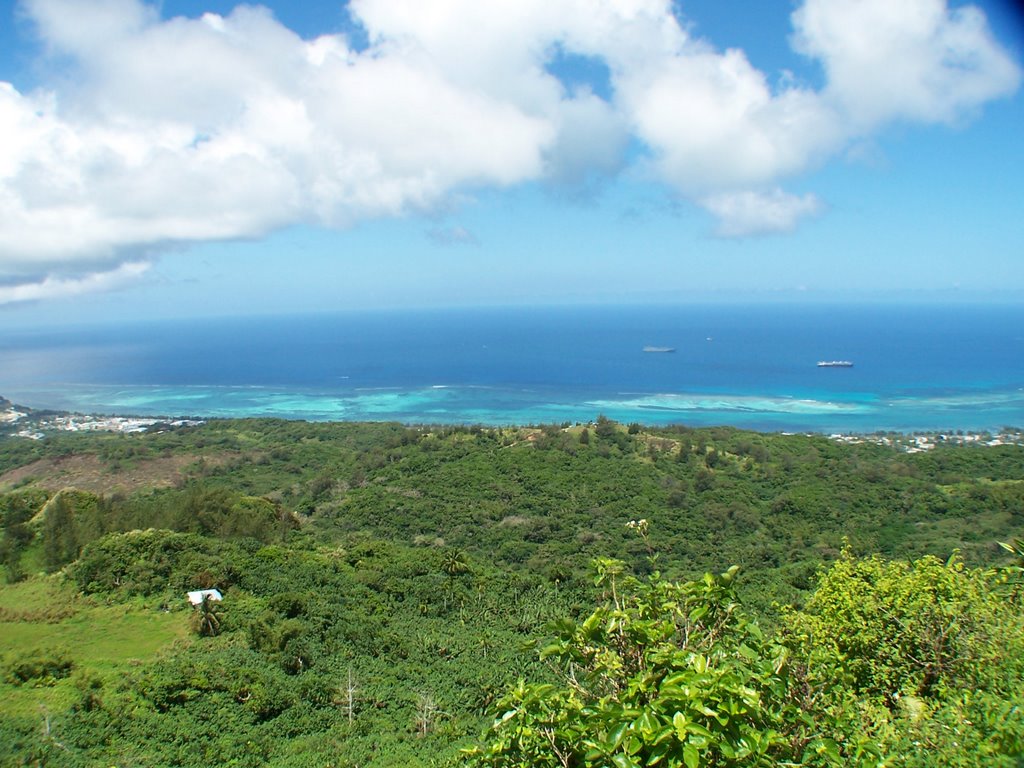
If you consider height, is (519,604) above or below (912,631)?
below

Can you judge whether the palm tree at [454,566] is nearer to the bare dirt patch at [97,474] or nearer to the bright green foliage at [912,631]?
the bright green foliage at [912,631]

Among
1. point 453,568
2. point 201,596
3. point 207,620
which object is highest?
point 207,620

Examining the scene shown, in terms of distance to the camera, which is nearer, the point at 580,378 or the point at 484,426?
the point at 484,426

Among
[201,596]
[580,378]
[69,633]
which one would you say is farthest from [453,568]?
[580,378]

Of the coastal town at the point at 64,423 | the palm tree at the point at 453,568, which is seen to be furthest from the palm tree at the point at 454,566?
the coastal town at the point at 64,423

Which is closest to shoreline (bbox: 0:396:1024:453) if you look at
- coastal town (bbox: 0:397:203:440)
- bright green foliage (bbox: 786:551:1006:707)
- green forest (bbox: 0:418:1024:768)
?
coastal town (bbox: 0:397:203:440)

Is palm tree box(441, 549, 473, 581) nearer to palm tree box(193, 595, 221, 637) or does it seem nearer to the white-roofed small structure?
the white-roofed small structure

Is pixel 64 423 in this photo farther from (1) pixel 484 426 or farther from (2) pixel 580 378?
(2) pixel 580 378
